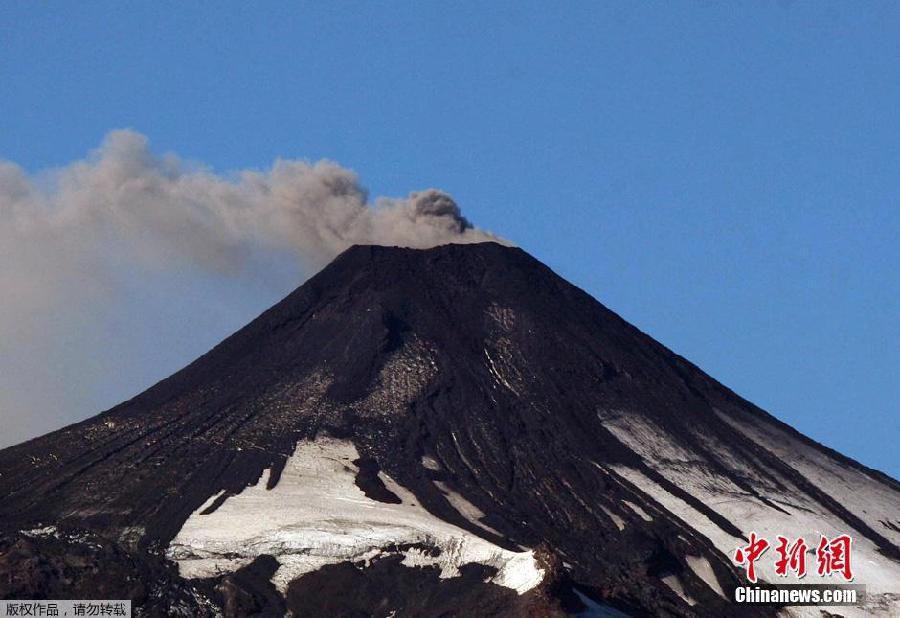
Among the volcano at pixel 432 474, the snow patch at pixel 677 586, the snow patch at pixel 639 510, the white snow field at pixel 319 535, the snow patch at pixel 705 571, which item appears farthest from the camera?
the snow patch at pixel 639 510

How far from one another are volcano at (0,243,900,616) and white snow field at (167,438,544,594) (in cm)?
14

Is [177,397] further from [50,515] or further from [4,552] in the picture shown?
[4,552]

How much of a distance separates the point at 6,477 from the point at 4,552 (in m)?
17.8

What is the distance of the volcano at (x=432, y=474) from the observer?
10475 centimetres

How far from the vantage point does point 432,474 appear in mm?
118812

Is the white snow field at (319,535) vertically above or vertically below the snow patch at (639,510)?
below

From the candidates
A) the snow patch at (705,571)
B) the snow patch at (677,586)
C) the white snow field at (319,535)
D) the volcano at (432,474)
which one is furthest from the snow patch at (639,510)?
the white snow field at (319,535)

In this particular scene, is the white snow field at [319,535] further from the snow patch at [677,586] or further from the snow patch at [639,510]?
the snow patch at [639,510]

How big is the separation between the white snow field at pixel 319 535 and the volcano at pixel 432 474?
0.14 meters

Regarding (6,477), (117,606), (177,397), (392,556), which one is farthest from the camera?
(177,397)

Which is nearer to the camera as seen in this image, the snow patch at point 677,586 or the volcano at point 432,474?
the volcano at point 432,474

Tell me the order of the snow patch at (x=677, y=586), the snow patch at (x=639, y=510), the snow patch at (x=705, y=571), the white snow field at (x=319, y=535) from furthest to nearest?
the snow patch at (x=639, y=510) < the snow patch at (x=705, y=571) < the snow patch at (x=677, y=586) < the white snow field at (x=319, y=535)

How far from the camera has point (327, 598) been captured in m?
104

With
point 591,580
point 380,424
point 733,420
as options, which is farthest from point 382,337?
point 591,580
